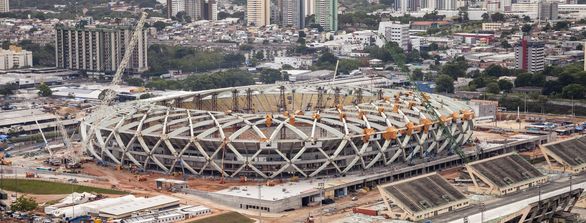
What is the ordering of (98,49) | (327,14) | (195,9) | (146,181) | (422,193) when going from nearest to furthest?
1. (422,193)
2. (146,181)
3. (98,49)
4. (327,14)
5. (195,9)

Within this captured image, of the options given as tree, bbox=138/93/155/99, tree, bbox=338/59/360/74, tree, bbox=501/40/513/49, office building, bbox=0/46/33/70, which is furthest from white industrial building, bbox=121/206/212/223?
tree, bbox=501/40/513/49

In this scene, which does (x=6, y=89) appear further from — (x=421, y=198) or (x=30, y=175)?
(x=421, y=198)

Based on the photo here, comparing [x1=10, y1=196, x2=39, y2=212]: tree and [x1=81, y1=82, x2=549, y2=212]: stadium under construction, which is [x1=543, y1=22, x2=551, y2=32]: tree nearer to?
[x1=81, y1=82, x2=549, y2=212]: stadium under construction

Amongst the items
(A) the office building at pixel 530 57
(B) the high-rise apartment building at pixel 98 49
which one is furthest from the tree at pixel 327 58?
(A) the office building at pixel 530 57

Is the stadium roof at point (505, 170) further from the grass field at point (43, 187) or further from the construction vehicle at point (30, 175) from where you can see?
the construction vehicle at point (30, 175)

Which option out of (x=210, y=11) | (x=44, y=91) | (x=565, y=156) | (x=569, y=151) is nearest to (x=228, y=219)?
(x=565, y=156)

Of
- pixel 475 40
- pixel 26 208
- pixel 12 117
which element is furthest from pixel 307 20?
pixel 26 208

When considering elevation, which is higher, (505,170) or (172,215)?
(505,170)
